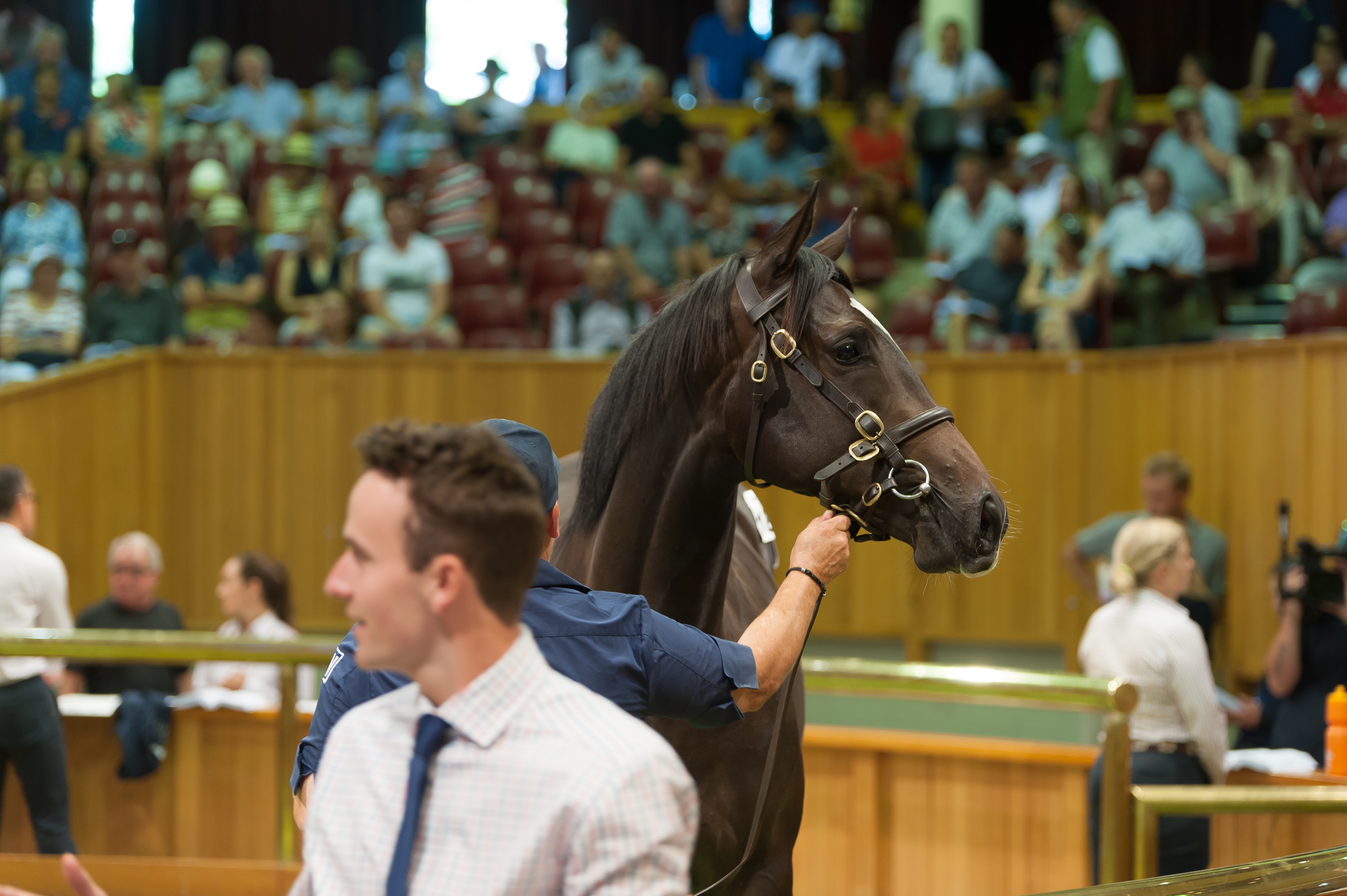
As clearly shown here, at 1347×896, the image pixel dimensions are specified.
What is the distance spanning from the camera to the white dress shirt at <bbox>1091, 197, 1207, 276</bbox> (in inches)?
346

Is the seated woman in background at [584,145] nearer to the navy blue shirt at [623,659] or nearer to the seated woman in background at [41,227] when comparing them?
the seated woman in background at [41,227]

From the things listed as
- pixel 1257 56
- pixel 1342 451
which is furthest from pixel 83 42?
pixel 1342 451

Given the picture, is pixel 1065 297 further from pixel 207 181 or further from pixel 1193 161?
pixel 207 181

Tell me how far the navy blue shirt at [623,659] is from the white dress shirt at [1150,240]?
7.60 metres

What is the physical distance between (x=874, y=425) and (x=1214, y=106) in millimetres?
9583

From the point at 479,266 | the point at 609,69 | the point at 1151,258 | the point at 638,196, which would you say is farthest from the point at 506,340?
the point at 609,69

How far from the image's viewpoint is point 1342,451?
6.89 meters

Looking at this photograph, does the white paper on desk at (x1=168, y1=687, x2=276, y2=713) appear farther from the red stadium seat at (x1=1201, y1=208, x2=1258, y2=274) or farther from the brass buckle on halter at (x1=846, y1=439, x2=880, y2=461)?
the red stadium seat at (x1=1201, y1=208, x2=1258, y2=274)

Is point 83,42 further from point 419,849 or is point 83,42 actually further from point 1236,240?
point 419,849

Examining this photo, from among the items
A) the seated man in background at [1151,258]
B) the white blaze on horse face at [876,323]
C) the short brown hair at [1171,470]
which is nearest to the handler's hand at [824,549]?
the white blaze on horse face at [876,323]

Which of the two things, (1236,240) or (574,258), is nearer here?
(1236,240)

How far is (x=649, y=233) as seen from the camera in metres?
10.1

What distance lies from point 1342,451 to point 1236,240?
9.00ft

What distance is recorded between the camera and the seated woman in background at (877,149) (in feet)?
38.0
